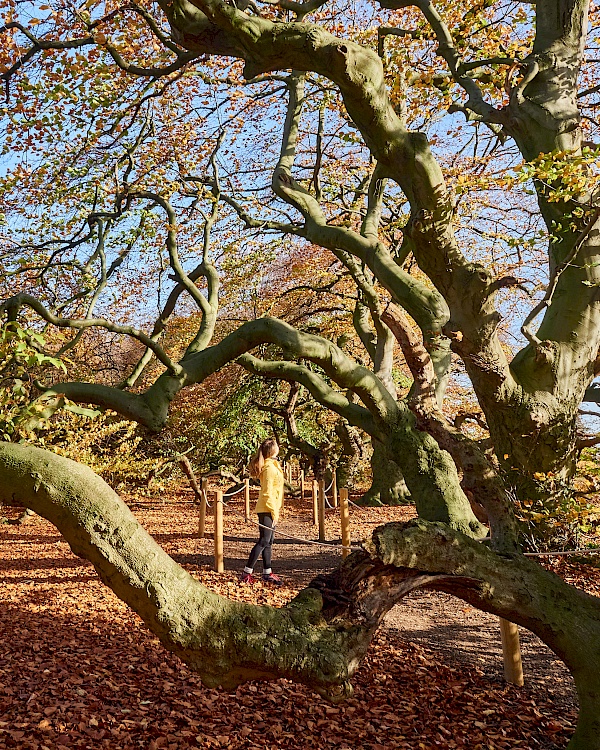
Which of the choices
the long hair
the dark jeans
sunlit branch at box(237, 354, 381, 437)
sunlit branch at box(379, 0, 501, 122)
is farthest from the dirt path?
sunlit branch at box(379, 0, 501, 122)

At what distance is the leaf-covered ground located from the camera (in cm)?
399

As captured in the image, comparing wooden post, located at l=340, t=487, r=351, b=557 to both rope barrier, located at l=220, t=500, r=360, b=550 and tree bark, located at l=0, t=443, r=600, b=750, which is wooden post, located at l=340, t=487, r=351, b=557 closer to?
rope barrier, located at l=220, t=500, r=360, b=550

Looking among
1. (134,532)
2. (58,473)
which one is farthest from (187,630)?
(58,473)

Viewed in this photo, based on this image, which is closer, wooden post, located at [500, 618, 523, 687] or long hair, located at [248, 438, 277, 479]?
wooden post, located at [500, 618, 523, 687]

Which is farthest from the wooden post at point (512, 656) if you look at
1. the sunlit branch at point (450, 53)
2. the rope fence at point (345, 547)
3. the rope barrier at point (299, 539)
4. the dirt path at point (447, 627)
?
the sunlit branch at point (450, 53)

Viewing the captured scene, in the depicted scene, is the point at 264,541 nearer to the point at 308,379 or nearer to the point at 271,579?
the point at 271,579

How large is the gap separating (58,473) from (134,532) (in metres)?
0.37

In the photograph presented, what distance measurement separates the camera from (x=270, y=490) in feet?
25.9

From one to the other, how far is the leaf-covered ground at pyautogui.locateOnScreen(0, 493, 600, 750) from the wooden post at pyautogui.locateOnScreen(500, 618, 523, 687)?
85 millimetres

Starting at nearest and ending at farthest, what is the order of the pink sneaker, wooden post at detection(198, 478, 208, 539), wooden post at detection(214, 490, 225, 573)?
the pink sneaker < wooden post at detection(214, 490, 225, 573) < wooden post at detection(198, 478, 208, 539)

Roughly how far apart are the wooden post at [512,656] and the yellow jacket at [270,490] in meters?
3.61

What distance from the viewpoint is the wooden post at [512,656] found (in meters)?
4.70

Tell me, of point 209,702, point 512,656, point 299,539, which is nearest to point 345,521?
point 299,539

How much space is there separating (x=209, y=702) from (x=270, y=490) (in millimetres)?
3477
